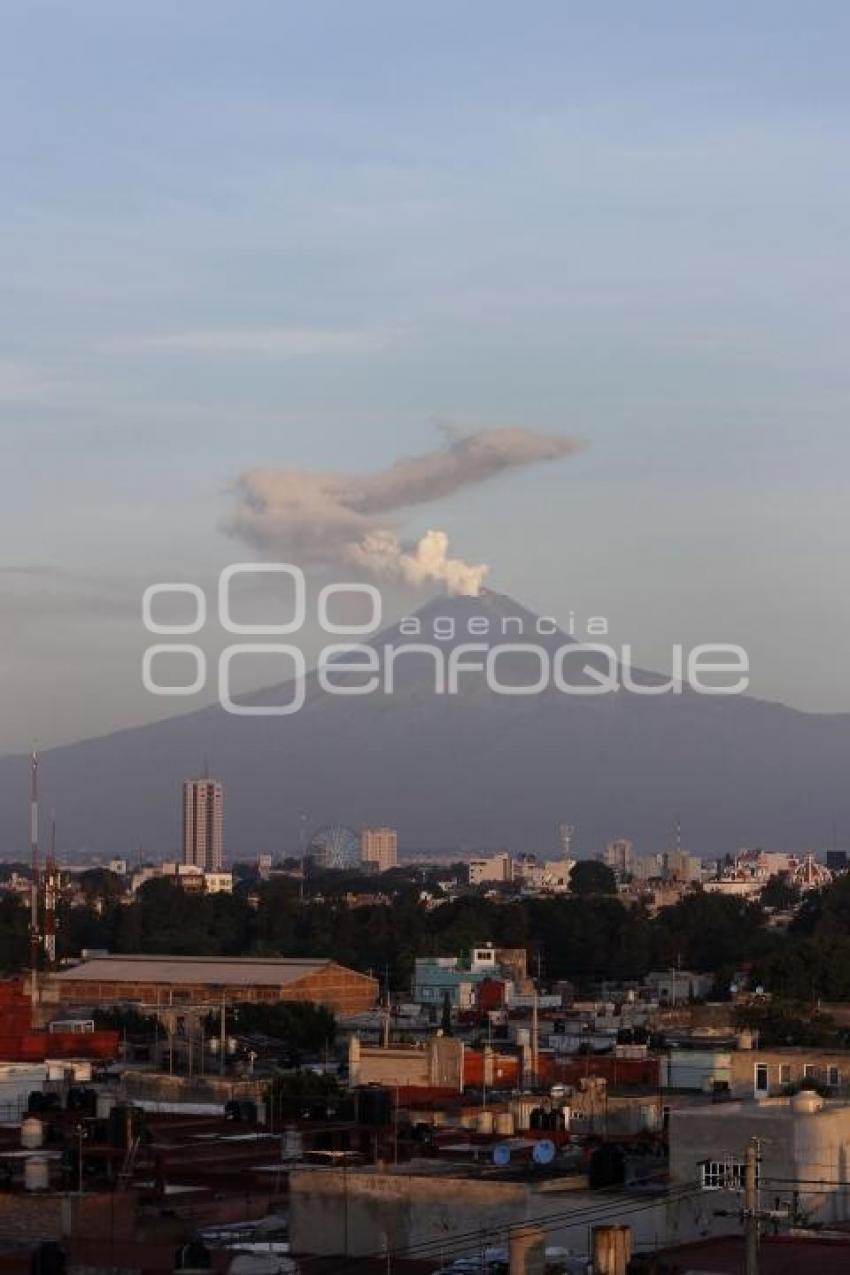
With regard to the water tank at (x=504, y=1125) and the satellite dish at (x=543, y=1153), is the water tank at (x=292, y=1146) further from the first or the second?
the satellite dish at (x=543, y=1153)

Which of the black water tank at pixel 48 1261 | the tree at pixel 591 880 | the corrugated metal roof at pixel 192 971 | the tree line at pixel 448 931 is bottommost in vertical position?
the black water tank at pixel 48 1261

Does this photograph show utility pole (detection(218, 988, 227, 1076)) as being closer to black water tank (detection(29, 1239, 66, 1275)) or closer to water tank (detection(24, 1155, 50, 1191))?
water tank (detection(24, 1155, 50, 1191))

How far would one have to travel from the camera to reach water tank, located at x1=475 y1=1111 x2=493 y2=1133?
35062 mm

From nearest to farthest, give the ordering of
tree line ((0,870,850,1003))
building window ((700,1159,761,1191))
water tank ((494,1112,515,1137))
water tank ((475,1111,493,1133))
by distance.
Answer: building window ((700,1159,761,1191)) → water tank ((494,1112,515,1137)) → water tank ((475,1111,493,1133)) → tree line ((0,870,850,1003))

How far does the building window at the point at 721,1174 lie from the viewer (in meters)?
25.8

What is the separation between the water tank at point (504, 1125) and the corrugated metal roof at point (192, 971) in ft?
150

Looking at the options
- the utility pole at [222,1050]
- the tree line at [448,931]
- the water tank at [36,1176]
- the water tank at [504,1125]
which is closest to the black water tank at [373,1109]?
the water tank at [504,1125]

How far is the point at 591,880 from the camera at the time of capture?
186500mm

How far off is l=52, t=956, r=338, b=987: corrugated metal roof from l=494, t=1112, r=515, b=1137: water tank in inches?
1795

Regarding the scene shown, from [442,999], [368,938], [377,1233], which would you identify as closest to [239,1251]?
[377,1233]

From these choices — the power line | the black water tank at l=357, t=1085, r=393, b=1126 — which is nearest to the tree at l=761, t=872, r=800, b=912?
the black water tank at l=357, t=1085, r=393, b=1126

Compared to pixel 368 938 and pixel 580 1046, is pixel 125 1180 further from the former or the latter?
pixel 368 938

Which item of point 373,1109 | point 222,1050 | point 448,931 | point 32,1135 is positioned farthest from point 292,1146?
point 448,931

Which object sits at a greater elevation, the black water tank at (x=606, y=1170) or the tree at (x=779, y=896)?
the tree at (x=779, y=896)
